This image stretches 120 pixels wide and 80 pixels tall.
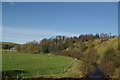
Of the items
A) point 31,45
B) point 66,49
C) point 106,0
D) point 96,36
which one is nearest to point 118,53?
point 106,0

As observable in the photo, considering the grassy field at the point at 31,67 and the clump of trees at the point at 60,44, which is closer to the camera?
the grassy field at the point at 31,67

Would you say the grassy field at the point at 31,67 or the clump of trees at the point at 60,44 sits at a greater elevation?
the clump of trees at the point at 60,44

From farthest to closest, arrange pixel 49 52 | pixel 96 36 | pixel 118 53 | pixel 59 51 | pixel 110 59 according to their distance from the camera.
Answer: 1. pixel 49 52
2. pixel 59 51
3. pixel 96 36
4. pixel 110 59
5. pixel 118 53

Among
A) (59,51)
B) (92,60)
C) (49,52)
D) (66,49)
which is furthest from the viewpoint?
(49,52)

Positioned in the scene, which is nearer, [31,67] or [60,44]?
[31,67]

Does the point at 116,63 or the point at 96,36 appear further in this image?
the point at 96,36

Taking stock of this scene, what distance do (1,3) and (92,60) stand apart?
12.8 ft

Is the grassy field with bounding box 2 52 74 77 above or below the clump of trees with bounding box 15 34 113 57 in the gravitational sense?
below

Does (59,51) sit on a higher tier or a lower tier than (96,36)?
lower

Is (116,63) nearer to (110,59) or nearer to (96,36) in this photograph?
(110,59)

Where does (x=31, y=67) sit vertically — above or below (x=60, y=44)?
below

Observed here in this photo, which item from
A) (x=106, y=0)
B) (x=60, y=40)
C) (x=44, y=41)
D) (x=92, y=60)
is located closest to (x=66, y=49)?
(x=60, y=40)

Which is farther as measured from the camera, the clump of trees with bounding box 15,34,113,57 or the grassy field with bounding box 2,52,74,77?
the clump of trees with bounding box 15,34,113,57

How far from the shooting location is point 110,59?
3408mm
